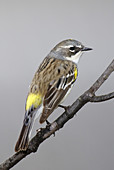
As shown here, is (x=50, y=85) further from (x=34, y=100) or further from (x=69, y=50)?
(x=69, y=50)

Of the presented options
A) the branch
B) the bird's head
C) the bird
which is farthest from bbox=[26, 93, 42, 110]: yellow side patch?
the bird's head

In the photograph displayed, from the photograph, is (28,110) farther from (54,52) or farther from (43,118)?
(54,52)

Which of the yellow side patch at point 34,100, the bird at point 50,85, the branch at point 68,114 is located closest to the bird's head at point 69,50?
the bird at point 50,85

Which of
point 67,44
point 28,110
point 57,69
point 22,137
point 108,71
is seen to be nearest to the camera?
point 108,71

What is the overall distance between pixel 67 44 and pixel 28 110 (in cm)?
47

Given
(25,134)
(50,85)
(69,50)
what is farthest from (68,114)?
(69,50)

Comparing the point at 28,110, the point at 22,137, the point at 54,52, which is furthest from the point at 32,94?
the point at 54,52

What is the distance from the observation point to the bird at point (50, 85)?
3.43ft

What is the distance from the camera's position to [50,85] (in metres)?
1.13

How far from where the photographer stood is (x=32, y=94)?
1098mm

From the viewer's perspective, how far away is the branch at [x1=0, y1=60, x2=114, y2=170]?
0.79 metres

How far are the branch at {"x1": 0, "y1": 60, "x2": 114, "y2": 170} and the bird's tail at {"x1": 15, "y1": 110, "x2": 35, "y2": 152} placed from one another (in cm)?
2

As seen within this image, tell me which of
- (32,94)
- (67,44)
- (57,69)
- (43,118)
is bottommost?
(43,118)

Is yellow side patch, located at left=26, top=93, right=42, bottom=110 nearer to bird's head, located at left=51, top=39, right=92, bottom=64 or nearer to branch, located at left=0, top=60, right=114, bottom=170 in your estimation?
branch, located at left=0, top=60, right=114, bottom=170
